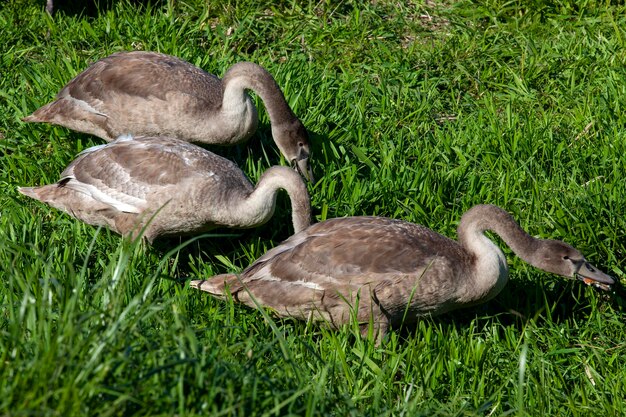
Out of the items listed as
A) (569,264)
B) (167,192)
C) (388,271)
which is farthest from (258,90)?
(569,264)

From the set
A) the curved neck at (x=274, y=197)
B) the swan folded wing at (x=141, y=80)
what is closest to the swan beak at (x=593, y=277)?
the curved neck at (x=274, y=197)

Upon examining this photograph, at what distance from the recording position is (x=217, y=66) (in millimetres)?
8352

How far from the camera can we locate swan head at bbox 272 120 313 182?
23.1 feet

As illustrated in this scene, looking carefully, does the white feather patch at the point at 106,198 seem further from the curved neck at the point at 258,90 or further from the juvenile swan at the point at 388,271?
the curved neck at the point at 258,90

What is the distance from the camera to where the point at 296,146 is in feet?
23.3

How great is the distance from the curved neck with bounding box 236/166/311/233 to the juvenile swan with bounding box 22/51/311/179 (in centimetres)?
70

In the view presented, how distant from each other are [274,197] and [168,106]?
124cm

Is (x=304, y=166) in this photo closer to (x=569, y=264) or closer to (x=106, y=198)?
(x=106, y=198)

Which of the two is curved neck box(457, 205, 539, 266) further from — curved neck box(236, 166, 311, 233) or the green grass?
curved neck box(236, 166, 311, 233)

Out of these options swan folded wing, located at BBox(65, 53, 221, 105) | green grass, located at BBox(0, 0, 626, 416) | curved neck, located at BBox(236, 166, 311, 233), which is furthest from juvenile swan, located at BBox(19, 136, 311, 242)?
swan folded wing, located at BBox(65, 53, 221, 105)

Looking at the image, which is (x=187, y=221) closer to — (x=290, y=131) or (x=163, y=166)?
(x=163, y=166)

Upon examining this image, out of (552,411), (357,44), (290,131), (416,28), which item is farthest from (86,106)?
(552,411)

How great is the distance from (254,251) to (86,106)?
172 centimetres

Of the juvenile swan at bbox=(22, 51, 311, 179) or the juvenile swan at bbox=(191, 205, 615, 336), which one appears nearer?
the juvenile swan at bbox=(191, 205, 615, 336)
